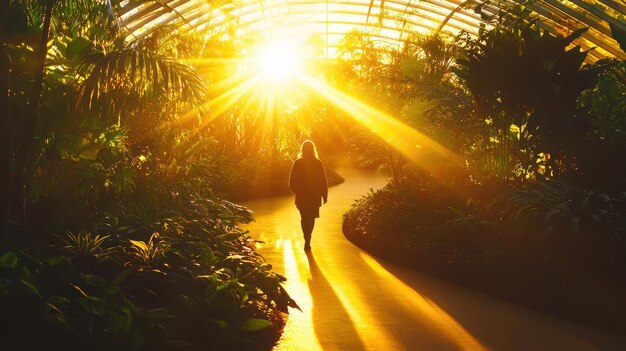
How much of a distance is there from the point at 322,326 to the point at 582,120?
4.98 meters

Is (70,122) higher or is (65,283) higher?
(70,122)

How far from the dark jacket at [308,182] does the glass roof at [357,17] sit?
26.5 feet

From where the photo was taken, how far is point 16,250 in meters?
5.17

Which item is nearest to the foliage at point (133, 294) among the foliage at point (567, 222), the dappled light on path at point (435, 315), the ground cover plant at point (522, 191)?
the dappled light on path at point (435, 315)

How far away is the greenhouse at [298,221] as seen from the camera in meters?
4.93

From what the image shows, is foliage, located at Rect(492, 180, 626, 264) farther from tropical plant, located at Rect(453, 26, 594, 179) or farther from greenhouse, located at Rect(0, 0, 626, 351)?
tropical plant, located at Rect(453, 26, 594, 179)

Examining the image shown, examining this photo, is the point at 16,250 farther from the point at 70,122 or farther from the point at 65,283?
the point at 70,122

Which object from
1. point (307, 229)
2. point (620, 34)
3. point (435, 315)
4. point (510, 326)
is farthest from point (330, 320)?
point (620, 34)

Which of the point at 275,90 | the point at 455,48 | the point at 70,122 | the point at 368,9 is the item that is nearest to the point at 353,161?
the point at 368,9

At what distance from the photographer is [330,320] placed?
6055mm

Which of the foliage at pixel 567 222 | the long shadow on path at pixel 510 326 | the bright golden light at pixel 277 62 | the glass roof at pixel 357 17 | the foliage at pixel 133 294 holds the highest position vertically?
the glass roof at pixel 357 17

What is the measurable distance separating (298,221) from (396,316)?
756 centimetres

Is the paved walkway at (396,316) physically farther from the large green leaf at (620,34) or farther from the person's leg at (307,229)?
the large green leaf at (620,34)

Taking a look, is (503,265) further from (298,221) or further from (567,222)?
(298,221)
